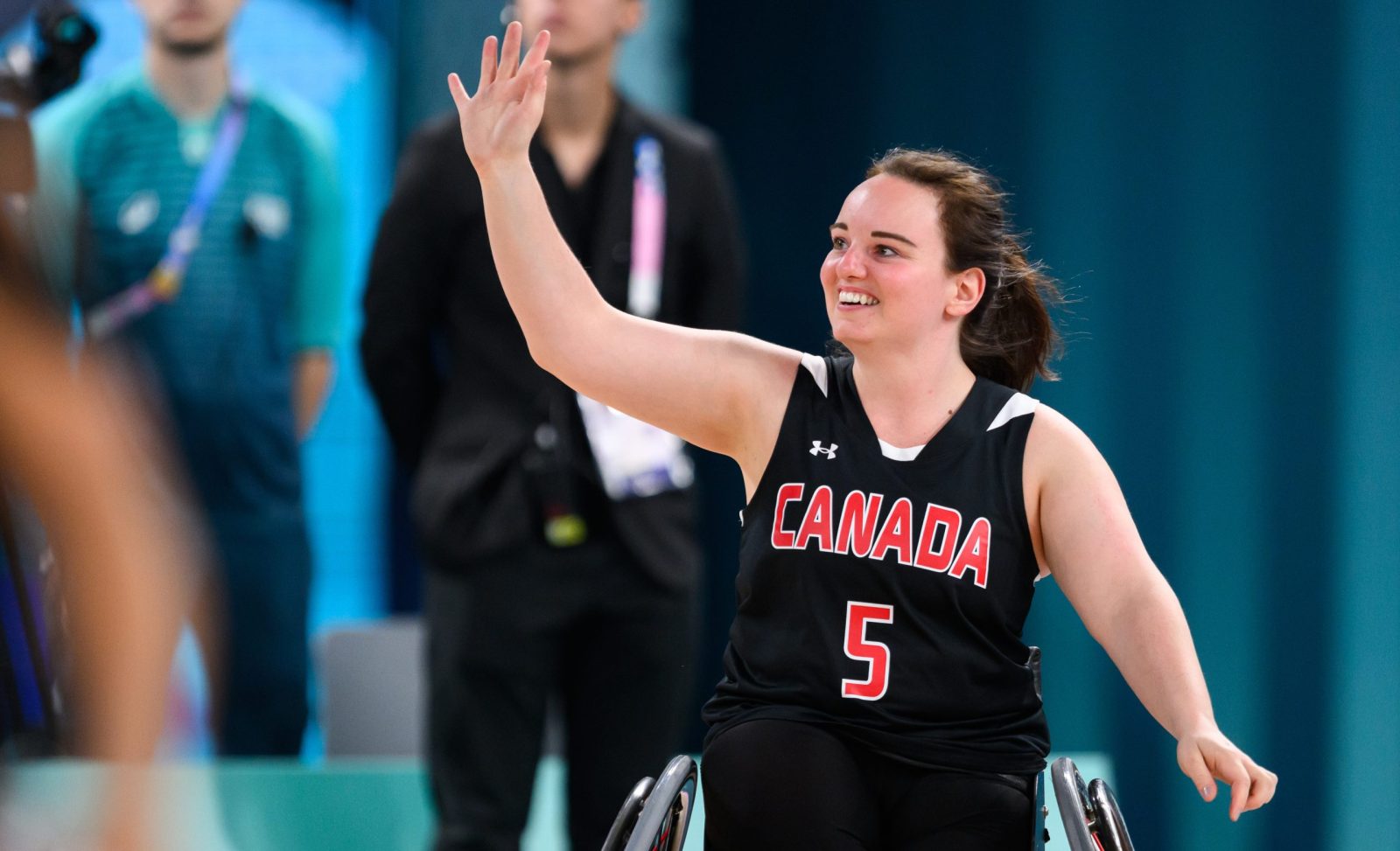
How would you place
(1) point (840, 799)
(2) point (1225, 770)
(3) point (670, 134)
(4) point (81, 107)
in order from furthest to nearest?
(4) point (81, 107)
(3) point (670, 134)
(1) point (840, 799)
(2) point (1225, 770)

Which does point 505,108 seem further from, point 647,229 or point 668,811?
point 647,229

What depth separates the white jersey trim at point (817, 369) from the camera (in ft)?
6.26

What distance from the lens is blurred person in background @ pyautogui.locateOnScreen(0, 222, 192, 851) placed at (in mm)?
1454

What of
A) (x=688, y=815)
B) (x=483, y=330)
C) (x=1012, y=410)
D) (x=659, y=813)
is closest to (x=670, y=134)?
(x=483, y=330)

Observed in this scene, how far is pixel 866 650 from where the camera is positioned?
1741mm

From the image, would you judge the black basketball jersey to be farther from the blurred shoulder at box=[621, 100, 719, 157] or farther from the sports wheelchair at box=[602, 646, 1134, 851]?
the blurred shoulder at box=[621, 100, 719, 157]

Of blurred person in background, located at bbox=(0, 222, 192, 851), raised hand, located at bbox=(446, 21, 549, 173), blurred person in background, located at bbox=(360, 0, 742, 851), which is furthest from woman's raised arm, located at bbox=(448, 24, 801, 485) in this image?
blurred person in background, located at bbox=(360, 0, 742, 851)

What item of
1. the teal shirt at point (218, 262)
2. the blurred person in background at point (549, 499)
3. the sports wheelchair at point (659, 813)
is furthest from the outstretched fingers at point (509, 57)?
the teal shirt at point (218, 262)

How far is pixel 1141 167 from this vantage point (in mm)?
3918

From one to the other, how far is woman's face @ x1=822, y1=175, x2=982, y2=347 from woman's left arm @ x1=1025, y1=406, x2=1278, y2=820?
0.20 metres

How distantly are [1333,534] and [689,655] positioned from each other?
5.35 ft

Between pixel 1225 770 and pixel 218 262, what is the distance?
2.97 metres

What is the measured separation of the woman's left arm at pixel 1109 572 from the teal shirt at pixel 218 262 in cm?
254

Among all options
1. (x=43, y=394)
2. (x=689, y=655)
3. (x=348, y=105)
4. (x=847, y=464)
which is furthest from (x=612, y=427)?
(x=348, y=105)
